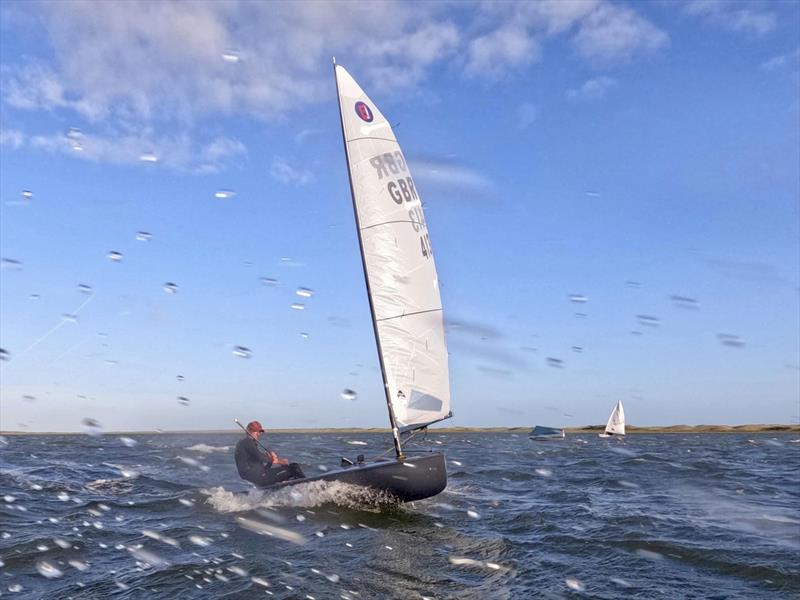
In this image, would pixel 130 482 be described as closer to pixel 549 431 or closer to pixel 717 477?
pixel 717 477

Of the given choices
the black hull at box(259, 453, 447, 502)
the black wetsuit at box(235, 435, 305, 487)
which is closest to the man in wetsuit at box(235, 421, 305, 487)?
the black wetsuit at box(235, 435, 305, 487)

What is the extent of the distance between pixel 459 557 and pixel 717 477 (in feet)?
45.7

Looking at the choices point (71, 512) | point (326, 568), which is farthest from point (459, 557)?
point (71, 512)

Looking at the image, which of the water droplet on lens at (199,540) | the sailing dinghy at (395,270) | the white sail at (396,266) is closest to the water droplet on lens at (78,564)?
the water droplet on lens at (199,540)

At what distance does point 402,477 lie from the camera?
38.7 ft

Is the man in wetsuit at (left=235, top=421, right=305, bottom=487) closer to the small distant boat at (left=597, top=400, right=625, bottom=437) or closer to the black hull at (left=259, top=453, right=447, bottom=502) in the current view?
the black hull at (left=259, top=453, right=447, bottom=502)

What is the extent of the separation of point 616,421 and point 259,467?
207ft

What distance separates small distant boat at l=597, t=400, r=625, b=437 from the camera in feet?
223

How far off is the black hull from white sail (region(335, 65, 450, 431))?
4.41ft

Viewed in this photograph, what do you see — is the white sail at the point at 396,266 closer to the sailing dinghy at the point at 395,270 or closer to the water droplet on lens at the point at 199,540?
the sailing dinghy at the point at 395,270

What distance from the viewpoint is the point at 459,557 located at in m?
8.64

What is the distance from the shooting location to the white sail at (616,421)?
67.9m

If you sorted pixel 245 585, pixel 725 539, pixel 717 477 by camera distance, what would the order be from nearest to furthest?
1. pixel 245 585
2. pixel 725 539
3. pixel 717 477

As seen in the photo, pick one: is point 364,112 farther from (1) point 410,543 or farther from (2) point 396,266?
(1) point 410,543
